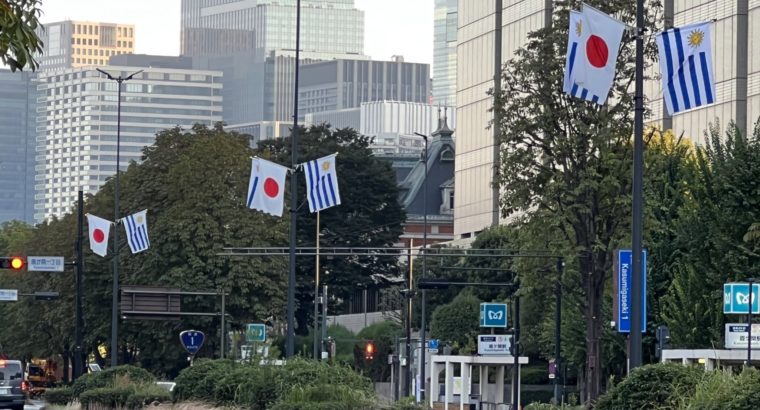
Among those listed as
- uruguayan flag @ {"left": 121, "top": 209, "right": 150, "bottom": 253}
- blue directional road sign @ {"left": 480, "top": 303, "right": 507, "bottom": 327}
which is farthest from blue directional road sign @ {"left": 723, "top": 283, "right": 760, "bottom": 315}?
uruguayan flag @ {"left": 121, "top": 209, "right": 150, "bottom": 253}

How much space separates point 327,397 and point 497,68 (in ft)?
242

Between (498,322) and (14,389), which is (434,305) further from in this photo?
(14,389)

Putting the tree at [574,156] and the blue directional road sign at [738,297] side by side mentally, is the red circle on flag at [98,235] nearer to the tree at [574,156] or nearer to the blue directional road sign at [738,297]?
the tree at [574,156]

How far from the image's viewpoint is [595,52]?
92.5ft

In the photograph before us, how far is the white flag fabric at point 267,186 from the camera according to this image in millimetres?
47281

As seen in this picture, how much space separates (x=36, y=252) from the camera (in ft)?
341

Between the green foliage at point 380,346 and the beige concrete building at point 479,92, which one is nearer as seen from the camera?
the green foliage at point 380,346

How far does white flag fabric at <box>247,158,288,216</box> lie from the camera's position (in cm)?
4728

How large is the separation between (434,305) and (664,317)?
48.3 m

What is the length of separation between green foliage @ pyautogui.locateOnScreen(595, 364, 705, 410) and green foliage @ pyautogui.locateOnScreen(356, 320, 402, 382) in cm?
7288

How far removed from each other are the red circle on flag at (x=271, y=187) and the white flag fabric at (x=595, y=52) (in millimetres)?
19754

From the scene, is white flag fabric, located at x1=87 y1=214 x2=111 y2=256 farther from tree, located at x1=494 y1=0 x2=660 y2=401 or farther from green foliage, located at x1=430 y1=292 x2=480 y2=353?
tree, located at x1=494 y1=0 x2=660 y2=401

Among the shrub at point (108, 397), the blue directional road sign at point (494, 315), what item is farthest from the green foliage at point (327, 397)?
the blue directional road sign at point (494, 315)

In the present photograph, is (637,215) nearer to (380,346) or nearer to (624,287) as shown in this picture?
(624,287)
